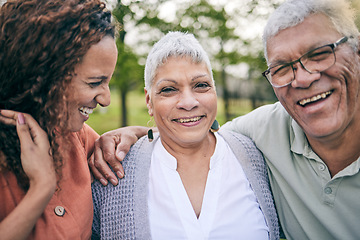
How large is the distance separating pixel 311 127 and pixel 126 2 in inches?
357

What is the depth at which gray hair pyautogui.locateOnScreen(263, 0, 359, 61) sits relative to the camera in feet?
6.95

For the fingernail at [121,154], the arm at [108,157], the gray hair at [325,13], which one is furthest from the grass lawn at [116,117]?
the gray hair at [325,13]

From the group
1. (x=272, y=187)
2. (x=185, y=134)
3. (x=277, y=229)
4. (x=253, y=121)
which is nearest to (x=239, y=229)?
(x=277, y=229)

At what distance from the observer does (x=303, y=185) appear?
234cm

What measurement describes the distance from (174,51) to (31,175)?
1383mm

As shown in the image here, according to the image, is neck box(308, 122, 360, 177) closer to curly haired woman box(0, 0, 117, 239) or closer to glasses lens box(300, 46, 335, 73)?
glasses lens box(300, 46, 335, 73)

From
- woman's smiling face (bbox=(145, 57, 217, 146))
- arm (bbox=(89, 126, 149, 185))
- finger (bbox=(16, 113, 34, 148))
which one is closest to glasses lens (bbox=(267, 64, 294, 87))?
woman's smiling face (bbox=(145, 57, 217, 146))

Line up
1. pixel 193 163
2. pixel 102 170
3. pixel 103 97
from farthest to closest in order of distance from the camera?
pixel 193 163, pixel 102 170, pixel 103 97

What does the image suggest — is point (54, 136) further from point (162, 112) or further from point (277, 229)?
point (277, 229)

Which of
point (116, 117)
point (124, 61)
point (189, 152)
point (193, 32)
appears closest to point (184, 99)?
point (189, 152)

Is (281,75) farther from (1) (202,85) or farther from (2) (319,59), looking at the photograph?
(1) (202,85)

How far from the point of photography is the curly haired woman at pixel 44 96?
1.63m

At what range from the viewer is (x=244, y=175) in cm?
248

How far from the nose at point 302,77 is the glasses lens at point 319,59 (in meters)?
0.03
